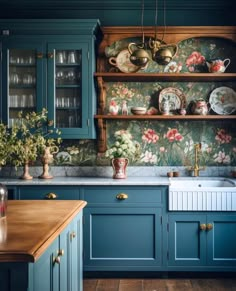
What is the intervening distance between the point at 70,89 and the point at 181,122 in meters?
1.12

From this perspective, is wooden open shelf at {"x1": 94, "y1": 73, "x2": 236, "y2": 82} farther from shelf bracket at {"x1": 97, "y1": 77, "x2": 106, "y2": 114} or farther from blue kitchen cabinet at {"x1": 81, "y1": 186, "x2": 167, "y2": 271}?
blue kitchen cabinet at {"x1": 81, "y1": 186, "x2": 167, "y2": 271}

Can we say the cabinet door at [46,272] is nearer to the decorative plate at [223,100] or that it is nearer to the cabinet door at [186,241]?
the cabinet door at [186,241]

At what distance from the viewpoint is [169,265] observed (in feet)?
12.9

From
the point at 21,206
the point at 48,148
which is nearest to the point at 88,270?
the point at 48,148

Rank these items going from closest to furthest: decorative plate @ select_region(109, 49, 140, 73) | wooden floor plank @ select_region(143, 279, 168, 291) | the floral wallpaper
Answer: wooden floor plank @ select_region(143, 279, 168, 291) → decorative plate @ select_region(109, 49, 140, 73) → the floral wallpaper

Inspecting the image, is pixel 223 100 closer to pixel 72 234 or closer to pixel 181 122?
pixel 181 122

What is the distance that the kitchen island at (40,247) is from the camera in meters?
1.54

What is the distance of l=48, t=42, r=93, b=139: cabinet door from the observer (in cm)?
421

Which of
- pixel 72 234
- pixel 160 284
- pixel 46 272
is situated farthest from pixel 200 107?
pixel 46 272

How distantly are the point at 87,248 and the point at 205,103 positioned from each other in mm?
1710

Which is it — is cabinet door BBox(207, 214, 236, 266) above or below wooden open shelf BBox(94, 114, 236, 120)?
below

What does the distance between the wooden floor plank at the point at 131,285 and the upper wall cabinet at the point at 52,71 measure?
→ 1.30m

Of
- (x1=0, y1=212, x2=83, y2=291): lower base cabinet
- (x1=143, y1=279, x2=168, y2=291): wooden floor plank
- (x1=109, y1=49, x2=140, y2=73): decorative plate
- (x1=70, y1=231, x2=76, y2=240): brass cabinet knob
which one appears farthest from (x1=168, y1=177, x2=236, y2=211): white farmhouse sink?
(x1=70, y1=231, x2=76, y2=240): brass cabinet knob

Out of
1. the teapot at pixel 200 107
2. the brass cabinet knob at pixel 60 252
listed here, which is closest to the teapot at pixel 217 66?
the teapot at pixel 200 107
